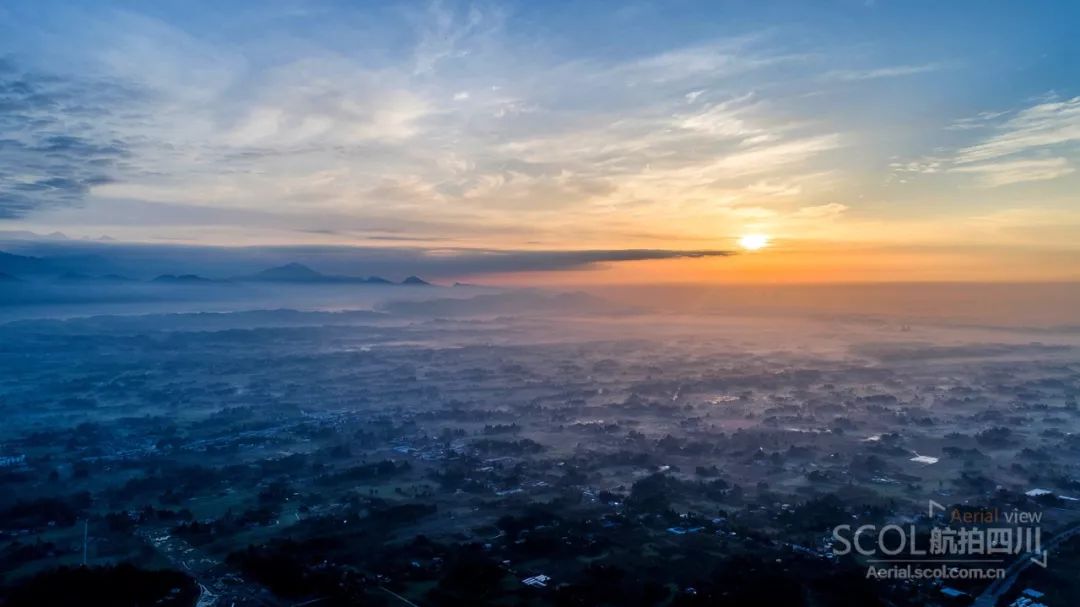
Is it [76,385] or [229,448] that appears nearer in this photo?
[229,448]

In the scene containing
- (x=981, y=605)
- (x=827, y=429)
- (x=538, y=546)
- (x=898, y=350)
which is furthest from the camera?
(x=898, y=350)

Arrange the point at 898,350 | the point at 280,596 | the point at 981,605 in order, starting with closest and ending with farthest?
1. the point at 981,605
2. the point at 280,596
3. the point at 898,350

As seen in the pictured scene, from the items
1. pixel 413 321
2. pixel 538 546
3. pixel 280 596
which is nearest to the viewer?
pixel 280 596

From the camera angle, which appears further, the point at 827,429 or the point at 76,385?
the point at 76,385

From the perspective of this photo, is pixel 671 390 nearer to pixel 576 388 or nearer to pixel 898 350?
pixel 576 388

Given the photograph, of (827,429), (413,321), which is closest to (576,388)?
(827,429)

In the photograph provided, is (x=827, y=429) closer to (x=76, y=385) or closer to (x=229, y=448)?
(x=229, y=448)

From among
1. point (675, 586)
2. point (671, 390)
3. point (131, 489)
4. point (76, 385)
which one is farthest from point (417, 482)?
point (76, 385)

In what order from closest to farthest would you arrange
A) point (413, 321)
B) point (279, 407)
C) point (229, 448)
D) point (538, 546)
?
point (538, 546)
point (229, 448)
point (279, 407)
point (413, 321)

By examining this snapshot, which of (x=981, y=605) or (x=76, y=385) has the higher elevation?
(x=981, y=605)
